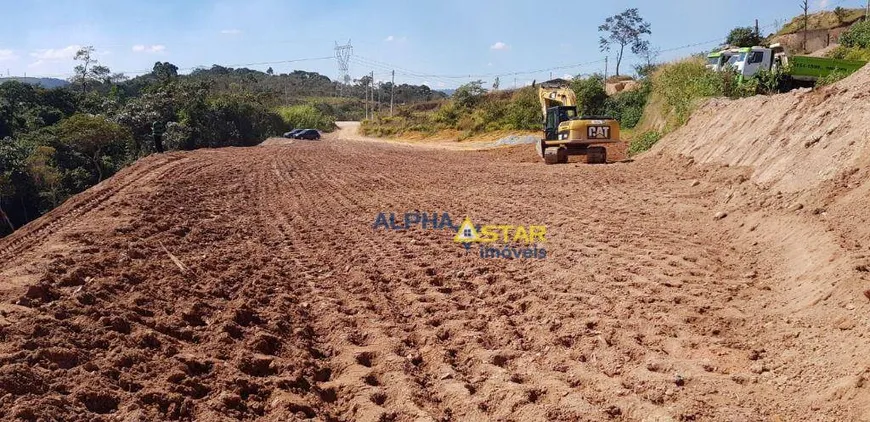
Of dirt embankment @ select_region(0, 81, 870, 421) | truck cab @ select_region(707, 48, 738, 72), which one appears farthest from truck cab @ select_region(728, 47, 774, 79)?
dirt embankment @ select_region(0, 81, 870, 421)

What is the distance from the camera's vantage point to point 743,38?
40.2m

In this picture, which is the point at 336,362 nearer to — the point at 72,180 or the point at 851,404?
the point at 851,404

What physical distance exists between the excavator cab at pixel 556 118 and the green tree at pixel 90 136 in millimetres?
23818

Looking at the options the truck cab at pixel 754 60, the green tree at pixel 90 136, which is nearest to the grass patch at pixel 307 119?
the green tree at pixel 90 136

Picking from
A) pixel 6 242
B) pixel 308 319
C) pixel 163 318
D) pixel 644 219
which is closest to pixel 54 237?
pixel 6 242

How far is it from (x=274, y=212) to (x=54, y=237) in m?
4.05

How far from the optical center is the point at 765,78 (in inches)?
653

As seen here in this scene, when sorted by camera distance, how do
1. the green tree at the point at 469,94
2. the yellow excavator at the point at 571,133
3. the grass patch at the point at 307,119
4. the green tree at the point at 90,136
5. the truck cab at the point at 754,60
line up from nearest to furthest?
the yellow excavator at the point at 571,133
the truck cab at the point at 754,60
the green tree at the point at 90,136
the green tree at the point at 469,94
the grass patch at the point at 307,119

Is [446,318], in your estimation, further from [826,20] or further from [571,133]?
[826,20]

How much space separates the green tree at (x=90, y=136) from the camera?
29516mm

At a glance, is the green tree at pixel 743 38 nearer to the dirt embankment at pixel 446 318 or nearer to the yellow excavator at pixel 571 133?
the yellow excavator at pixel 571 133

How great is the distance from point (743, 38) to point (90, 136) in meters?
40.5

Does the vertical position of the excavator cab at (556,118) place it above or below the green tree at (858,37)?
below

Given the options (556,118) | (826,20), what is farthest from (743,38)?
(556,118)
